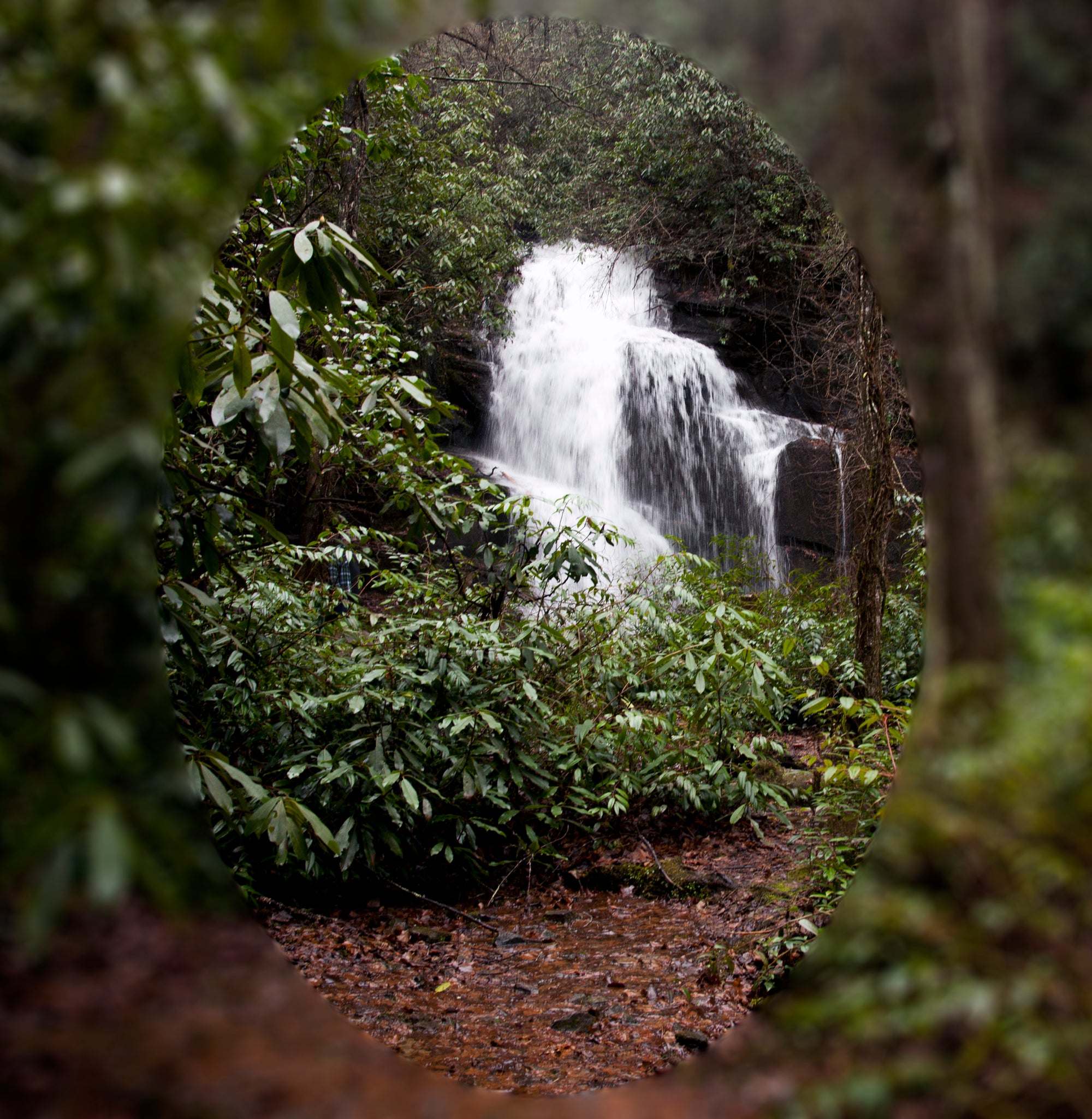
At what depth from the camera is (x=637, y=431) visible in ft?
38.7

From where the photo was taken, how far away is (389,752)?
12.0ft

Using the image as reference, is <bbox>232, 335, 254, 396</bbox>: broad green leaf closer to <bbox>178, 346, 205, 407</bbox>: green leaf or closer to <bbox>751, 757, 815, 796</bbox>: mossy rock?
<bbox>178, 346, 205, 407</bbox>: green leaf

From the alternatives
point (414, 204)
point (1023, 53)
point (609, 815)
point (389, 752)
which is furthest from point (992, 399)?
point (414, 204)

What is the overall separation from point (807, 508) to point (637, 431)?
2.54m

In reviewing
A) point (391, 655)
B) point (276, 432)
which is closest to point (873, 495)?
point (391, 655)

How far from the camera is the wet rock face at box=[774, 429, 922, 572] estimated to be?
36.4 feet

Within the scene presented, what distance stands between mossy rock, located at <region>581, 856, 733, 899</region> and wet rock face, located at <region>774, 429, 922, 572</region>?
7.46 metres

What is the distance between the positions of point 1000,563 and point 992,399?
13cm

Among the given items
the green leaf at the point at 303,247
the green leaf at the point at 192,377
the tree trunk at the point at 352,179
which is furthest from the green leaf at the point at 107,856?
the tree trunk at the point at 352,179

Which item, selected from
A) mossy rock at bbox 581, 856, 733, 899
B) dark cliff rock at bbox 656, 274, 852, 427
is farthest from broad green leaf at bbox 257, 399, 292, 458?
dark cliff rock at bbox 656, 274, 852, 427

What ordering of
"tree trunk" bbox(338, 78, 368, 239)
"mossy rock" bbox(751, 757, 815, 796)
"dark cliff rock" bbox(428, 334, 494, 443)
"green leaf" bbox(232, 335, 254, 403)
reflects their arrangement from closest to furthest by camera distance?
Answer: "green leaf" bbox(232, 335, 254, 403), "mossy rock" bbox(751, 757, 815, 796), "tree trunk" bbox(338, 78, 368, 239), "dark cliff rock" bbox(428, 334, 494, 443)

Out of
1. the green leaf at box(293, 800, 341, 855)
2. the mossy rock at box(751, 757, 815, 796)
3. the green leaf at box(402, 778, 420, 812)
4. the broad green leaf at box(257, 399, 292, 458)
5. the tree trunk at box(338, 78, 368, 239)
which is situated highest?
the tree trunk at box(338, 78, 368, 239)

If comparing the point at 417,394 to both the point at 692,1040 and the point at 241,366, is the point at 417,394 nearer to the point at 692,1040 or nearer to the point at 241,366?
the point at 241,366

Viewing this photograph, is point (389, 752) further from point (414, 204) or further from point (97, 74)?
point (414, 204)
